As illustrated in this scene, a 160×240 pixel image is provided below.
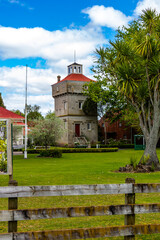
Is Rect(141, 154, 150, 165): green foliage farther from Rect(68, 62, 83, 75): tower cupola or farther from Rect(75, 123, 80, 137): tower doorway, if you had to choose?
Rect(68, 62, 83, 75): tower cupola

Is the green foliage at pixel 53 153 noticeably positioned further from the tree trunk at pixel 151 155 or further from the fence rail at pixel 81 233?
the fence rail at pixel 81 233

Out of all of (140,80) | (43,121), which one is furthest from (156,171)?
(43,121)

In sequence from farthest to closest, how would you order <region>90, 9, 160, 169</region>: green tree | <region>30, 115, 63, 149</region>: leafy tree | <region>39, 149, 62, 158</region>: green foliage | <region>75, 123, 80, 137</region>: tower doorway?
<region>75, 123, 80, 137</region>: tower doorway < <region>30, 115, 63, 149</region>: leafy tree < <region>39, 149, 62, 158</region>: green foliage < <region>90, 9, 160, 169</region>: green tree

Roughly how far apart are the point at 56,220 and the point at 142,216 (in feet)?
7.60

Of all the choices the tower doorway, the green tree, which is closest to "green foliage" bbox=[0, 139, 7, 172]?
the green tree

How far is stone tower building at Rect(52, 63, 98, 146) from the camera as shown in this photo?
57719 millimetres

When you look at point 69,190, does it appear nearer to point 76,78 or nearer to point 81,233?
point 81,233

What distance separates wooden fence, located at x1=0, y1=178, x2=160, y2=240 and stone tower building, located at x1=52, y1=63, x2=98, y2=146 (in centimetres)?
5170

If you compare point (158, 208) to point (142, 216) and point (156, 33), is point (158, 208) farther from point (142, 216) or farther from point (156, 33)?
point (156, 33)

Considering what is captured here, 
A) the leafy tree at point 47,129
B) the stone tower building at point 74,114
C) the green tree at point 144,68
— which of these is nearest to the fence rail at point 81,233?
the green tree at point 144,68

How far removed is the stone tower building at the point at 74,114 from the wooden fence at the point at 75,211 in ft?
170

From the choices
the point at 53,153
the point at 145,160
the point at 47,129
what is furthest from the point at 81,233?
the point at 47,129

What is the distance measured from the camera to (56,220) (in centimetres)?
782

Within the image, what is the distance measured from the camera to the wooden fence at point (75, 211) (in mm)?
4371
